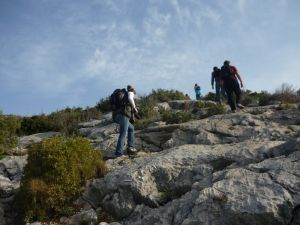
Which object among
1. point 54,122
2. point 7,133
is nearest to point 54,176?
point 7,133

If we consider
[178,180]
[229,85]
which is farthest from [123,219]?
[229,85]

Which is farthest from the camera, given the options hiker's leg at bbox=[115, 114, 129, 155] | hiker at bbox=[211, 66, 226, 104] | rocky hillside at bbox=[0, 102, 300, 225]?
hiker at bbox=[211, 66, 226, 104]

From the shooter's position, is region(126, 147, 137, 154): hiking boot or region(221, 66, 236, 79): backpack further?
region(221, 66, 236, 79): backpack

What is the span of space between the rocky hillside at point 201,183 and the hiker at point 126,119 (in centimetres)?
45

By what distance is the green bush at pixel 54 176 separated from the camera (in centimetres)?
1041

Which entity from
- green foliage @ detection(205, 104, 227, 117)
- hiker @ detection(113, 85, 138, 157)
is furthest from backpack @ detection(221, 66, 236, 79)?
hiker @ detection(113, 85, 138, 157)

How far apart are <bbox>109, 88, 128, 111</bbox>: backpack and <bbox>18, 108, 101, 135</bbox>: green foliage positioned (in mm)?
7428

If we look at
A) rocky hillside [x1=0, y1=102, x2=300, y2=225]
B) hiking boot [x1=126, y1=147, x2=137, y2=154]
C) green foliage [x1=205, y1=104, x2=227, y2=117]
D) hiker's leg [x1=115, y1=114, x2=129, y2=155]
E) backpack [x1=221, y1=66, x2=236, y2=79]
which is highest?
backpack [x1=221, y1=66, x2=236, y2=79]

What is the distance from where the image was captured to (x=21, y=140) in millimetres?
19047

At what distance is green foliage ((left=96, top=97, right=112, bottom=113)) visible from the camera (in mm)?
26414

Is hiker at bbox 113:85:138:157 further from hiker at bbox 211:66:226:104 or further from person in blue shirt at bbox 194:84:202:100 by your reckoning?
person in blue shirt at bbox 194:84:202:100

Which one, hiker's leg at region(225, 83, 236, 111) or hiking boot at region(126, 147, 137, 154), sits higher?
hiker's leg at region(225, 83, 236, 111)

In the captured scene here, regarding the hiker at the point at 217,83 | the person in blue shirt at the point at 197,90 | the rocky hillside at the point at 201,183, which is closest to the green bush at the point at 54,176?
the rocky hillside at the point at 201,183

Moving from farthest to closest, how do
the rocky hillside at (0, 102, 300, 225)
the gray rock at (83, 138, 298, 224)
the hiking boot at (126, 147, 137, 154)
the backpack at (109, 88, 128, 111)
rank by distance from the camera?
the hiking boot at (126, 147, 137, 154), the backpack at (109, 88, 128, 111), the gray rock at (83, 138, 298, 224), the rocky hillside at (0, 102, 300, 225)
